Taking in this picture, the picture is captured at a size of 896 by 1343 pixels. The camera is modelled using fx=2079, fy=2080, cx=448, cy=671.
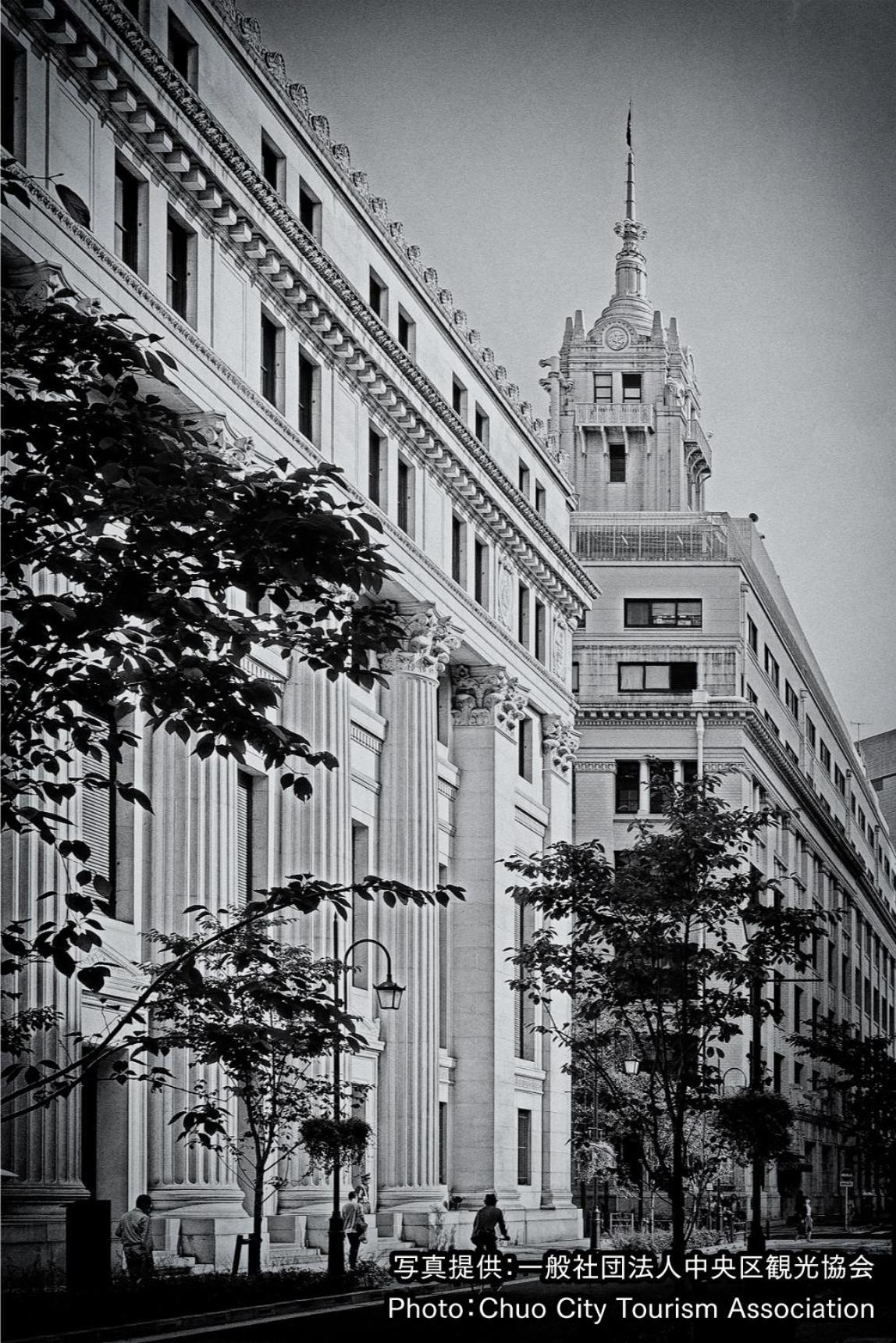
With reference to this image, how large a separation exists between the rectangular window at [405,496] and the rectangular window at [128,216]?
16.9 m

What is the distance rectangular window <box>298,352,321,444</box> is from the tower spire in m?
73.4

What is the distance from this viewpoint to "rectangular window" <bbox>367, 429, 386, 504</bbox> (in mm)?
55031

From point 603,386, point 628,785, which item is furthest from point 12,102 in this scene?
point 603,386

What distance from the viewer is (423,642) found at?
5762cm

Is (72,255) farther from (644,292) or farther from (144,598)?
(644,292)

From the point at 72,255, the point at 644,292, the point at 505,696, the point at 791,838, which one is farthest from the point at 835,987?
the point at 72,255

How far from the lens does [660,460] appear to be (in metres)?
119

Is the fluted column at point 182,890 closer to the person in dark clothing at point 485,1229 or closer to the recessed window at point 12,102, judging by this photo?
the person in dark clothing at point 485,1229

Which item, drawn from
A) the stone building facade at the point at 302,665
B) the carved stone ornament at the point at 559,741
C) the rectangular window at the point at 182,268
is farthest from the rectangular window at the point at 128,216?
the carved stone ornament at the point at 559,741

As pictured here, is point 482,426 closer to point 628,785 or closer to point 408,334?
point 408,334

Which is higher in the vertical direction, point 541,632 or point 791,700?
point 791,700

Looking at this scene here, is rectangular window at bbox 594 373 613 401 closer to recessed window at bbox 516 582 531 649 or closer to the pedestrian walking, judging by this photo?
recessed window at bbox 516 582 531 649

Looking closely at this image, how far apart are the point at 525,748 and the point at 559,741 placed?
2418 mm

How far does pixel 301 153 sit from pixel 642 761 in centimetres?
→ 5365
